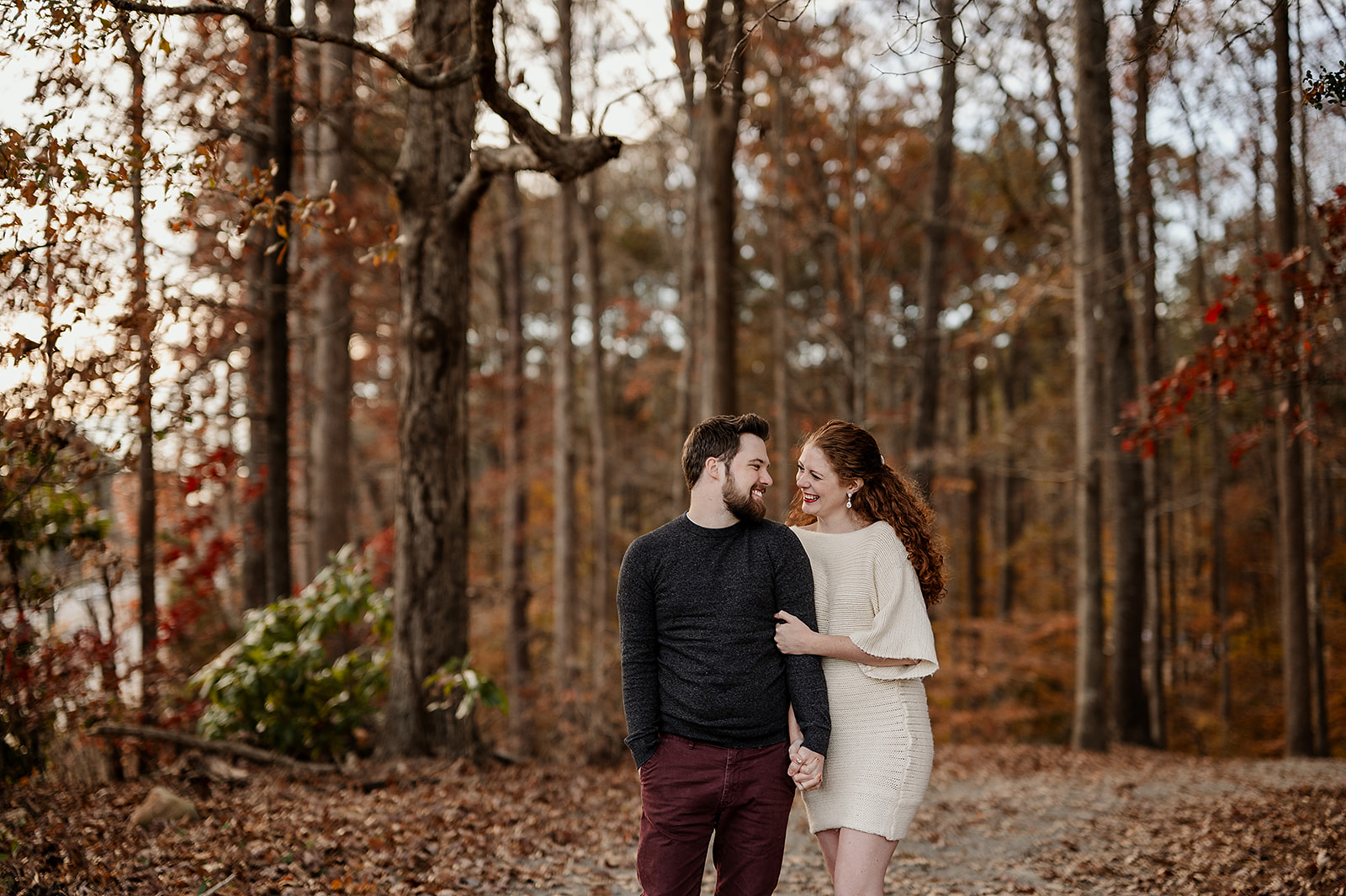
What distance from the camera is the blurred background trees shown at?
5059 mm

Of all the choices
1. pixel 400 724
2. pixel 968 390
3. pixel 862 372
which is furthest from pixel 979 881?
pixel 968 390

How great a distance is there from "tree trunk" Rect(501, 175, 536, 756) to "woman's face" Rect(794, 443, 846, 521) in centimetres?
1171

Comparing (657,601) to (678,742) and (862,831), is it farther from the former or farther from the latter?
(862,831)

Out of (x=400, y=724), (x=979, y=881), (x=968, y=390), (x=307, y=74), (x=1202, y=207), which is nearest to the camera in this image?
(x=979, y=881)

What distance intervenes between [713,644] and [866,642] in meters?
0.51

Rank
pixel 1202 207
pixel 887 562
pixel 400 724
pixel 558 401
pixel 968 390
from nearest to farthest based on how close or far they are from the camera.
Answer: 1. pixel 887 562
2. pixel 400 724
3. pixel 558 401
4. pixel 1202 207
5. pixel 968 390

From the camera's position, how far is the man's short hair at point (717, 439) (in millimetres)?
2816

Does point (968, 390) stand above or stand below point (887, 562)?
above

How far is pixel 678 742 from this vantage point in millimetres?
2734

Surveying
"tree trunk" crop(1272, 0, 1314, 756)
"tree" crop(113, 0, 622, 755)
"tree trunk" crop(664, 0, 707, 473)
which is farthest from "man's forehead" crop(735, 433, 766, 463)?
"tree trunk" crop(664, 0, 707, 473)

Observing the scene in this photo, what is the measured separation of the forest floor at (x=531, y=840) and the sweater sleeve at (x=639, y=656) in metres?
2.21

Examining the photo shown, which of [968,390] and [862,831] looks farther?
[968,390]

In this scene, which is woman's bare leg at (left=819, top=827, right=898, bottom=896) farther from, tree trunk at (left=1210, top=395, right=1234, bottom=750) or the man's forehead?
tree trunk at (left=1210, top=395, right=1234, bottom=750)

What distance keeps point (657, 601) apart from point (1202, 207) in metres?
17.2
